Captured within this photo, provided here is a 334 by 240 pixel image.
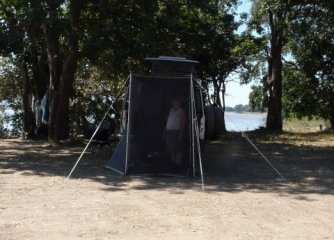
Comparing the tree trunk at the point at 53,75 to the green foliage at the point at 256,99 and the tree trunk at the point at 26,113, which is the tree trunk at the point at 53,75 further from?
the green foliage at the point at 256,99

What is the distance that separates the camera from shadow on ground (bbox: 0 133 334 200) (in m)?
9.53

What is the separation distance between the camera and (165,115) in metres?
10.9

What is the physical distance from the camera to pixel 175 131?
35.2ft

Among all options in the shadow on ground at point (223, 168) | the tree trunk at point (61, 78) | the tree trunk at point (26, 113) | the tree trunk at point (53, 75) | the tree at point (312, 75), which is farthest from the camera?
the tree at point (312, 75)

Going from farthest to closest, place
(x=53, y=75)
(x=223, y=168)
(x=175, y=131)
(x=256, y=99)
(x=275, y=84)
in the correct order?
(x=256, y=99) < (x=275, y=84) < (x=53, y=75) < (x=223, y=168) < (x=175, y=131)

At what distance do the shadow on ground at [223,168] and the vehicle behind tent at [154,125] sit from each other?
1.32 feet

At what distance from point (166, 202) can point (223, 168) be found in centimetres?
418

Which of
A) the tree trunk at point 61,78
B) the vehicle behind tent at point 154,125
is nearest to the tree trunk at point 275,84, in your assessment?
the tree trunk at point 61,78

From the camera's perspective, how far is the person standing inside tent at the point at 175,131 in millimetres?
10695

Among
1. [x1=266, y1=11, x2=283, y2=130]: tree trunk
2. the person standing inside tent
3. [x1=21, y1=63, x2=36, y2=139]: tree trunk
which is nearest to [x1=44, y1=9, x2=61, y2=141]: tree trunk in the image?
[x1=21, y1=63, x2=36, y2=139]: tree trunk

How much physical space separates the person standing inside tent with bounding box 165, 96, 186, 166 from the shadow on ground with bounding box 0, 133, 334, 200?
597 millimetres

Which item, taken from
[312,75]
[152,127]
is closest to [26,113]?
[152,127]

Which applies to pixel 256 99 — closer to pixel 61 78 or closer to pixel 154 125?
pixel 61 78

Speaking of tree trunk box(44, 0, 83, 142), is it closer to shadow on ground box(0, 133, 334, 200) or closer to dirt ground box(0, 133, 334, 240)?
shadow on ground box(0, 133, 334, 200)
